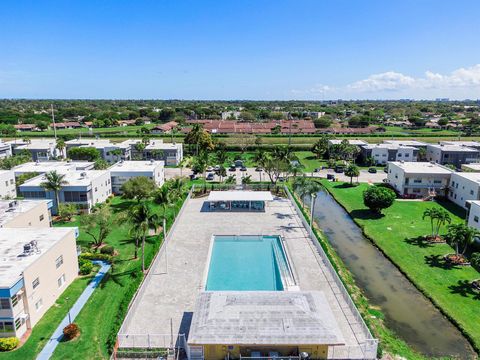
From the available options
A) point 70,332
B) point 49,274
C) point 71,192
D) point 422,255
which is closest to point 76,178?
point 71,192

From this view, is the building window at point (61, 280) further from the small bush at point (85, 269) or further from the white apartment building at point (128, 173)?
the white apartment building at point (128, 173)

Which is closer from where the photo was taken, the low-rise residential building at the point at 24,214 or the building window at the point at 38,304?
the building window at the point at 38,304

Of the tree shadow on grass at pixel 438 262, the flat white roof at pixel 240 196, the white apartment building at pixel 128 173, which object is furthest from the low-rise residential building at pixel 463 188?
the white apartment building at pixel 128 173

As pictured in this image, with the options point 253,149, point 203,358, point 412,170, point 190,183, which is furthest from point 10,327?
point 253,149

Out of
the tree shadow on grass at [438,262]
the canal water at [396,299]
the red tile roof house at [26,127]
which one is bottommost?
the canal water at [396,299]

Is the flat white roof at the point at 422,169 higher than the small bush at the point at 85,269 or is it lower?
higher

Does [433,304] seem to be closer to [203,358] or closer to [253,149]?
[203,358]

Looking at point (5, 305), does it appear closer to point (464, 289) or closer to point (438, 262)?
point (464, 289)

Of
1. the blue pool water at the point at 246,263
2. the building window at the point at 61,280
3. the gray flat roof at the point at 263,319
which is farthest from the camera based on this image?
the blue pool water at the point at 246,263
